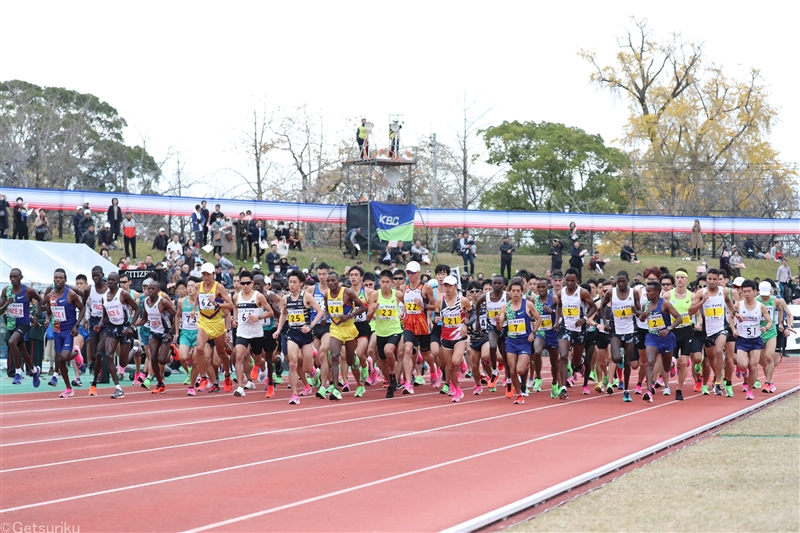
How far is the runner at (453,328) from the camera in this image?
54.7 feet

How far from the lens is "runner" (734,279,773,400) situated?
17531 mm

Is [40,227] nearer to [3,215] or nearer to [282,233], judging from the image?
[3,215]

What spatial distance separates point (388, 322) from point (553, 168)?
1567 inches

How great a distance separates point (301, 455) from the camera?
1073cm

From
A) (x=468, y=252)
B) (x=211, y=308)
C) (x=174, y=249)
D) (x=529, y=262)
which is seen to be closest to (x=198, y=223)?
(x=174, y=249)

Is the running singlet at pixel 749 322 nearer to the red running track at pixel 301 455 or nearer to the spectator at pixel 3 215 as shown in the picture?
the red running track at pixel 301 455

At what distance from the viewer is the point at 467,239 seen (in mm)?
36000

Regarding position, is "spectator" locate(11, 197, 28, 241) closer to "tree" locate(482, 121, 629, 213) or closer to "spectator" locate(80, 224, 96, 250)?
"spectator" locate(80, 224, 96, 250)

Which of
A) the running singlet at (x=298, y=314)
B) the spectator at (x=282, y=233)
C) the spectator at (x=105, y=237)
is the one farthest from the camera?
the spectator at (x=282, y=233)

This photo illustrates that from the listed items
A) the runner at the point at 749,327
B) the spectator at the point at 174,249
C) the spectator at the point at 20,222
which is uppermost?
the spectator at the point at 20,222

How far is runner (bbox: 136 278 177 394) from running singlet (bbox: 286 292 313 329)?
2423 mm

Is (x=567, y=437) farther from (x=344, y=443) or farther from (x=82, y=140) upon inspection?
(x=82, y=140)

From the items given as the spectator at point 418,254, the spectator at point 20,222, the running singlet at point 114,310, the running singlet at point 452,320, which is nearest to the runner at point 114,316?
the running singlet at point 114,310

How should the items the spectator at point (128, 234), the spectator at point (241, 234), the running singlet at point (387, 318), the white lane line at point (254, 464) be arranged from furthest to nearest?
1. the spectator at point (241, 234)
2. the spectator at point (128, 234)
3. the running singlet at point (387, 318)
4. the white lane line at point (254, 464)
